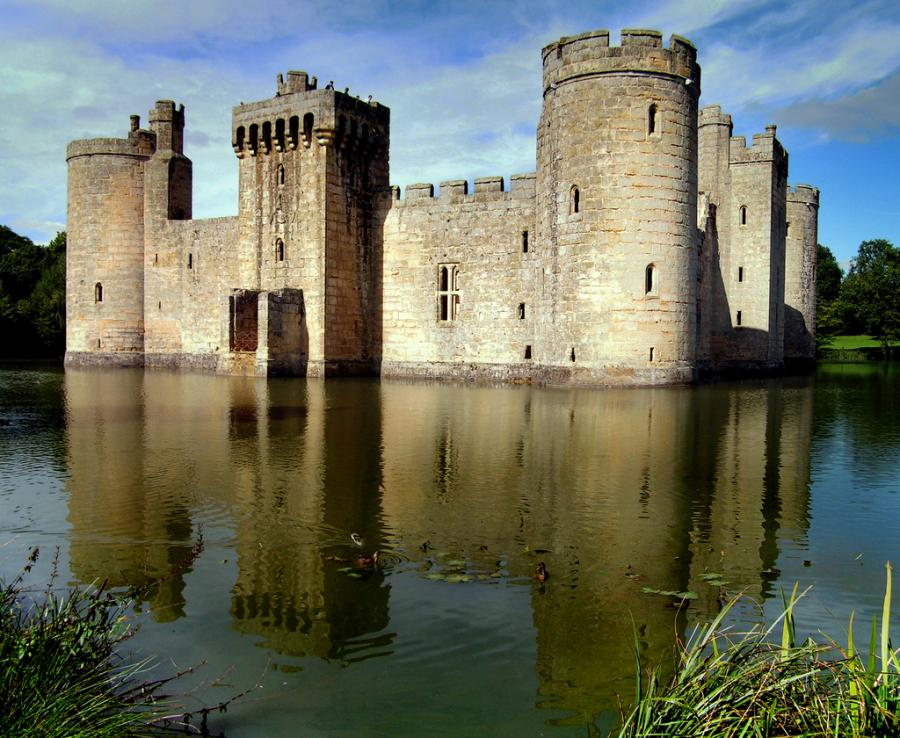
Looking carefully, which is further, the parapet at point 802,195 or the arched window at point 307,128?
the parapet at point 802,195

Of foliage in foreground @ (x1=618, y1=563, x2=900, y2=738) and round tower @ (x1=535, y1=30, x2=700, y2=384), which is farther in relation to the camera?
round tower @ (x1=535, y1=30, x2=700, y2=384)

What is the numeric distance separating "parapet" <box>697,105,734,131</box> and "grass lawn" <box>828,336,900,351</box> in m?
31.3

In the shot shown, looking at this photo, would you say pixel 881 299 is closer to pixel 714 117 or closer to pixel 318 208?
pixel 714 117

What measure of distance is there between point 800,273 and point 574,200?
17.1 meters

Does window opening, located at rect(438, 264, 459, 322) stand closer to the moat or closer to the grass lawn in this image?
the moat

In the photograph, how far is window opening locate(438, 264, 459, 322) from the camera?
84.8 ft

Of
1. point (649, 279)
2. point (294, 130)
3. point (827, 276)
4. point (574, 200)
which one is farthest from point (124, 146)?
point (827, 276)

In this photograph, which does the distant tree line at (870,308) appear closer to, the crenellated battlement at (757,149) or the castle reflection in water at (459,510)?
the crenellated battlement at (757,149)

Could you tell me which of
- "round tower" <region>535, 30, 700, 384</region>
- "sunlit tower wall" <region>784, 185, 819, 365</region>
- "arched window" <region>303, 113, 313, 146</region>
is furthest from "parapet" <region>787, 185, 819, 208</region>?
"arched window" <region>303, 113, 313, 146</region>

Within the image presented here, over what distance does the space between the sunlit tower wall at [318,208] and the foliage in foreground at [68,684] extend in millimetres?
21802

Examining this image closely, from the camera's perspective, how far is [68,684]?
332 centimetres

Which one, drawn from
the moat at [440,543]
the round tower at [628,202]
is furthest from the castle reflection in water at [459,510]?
the round tower at [628,202]

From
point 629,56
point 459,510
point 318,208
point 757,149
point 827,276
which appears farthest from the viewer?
point 827,276

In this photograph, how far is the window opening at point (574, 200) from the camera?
822 inches
